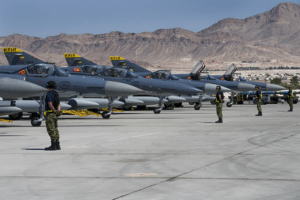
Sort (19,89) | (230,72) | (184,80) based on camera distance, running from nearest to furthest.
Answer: (19,89), (184,80), (230,72)

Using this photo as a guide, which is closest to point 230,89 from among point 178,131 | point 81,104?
point 81,104

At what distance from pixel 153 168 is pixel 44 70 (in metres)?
13.7

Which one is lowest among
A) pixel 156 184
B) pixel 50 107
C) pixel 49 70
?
pixel 156 184

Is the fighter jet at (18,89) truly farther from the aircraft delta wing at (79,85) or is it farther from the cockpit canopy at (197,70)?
the cockpit canopy at (197,70)

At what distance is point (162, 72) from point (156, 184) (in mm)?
23192

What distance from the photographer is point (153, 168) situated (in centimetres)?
793

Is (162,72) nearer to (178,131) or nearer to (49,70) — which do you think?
(49,70)

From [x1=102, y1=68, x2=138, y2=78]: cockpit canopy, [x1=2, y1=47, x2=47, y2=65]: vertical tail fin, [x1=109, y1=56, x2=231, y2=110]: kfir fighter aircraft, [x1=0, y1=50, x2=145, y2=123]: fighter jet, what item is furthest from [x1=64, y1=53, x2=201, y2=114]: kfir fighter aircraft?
[x1=2, y1=47, x2=47, y2=65]: vertical tail fin

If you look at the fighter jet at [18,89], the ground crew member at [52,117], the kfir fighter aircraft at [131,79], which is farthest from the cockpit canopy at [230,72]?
the ground crew member at [52,117]

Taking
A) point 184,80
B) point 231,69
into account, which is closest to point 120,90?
point 184,80

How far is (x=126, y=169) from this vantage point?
7.88 metres

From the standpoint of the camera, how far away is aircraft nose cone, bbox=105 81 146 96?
20.6 metres

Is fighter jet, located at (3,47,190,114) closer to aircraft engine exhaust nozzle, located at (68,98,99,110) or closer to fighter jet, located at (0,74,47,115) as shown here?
aircraft engine exhaust nozzle, located at (68,98,99,110)

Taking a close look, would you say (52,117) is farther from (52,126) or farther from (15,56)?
(15,56)
